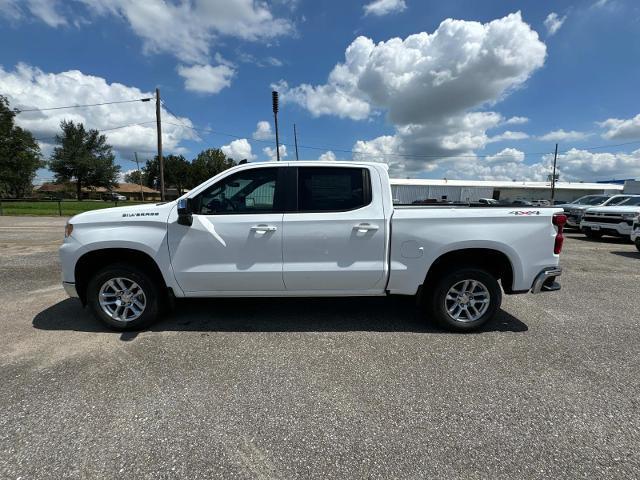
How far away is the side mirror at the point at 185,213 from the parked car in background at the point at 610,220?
13.3 meters

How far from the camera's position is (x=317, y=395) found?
2697mm

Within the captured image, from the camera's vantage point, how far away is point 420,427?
A: 234 centimetres

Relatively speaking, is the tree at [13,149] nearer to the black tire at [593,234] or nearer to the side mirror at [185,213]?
the side mirror at [185,213]

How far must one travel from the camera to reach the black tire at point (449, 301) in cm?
376

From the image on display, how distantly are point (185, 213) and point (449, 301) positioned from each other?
10.0 ft

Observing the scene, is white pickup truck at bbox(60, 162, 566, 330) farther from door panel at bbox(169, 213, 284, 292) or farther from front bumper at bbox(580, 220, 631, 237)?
front bumper at bbox(580, 220, 631, 237)

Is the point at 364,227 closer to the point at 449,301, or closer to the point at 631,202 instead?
the point at 449,301

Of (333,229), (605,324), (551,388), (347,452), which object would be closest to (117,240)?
(333,229)

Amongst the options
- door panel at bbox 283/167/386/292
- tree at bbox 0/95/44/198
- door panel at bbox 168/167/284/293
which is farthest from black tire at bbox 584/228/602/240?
tree at bbox 0/95/44/198

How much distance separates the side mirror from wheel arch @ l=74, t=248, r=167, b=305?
59cm

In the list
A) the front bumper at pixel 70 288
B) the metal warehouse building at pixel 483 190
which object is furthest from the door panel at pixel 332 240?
the metal warehouse building at pixel 483 190

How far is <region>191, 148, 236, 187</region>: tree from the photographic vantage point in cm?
7756

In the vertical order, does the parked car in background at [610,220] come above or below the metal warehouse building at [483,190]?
below

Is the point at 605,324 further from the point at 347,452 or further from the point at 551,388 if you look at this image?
the point at 347,452
